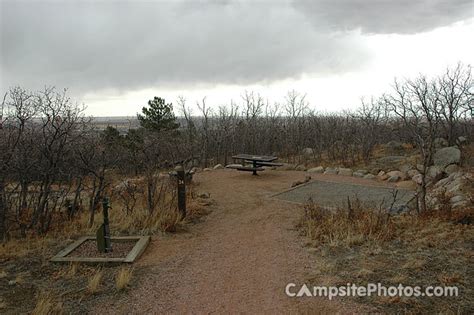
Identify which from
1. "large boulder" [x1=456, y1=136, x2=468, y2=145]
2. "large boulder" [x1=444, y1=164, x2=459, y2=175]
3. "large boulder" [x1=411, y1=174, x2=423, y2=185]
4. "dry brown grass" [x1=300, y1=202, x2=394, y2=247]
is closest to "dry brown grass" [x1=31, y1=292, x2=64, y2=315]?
"dry brown grass" [x1=300, y1=202, x2=394, y2=247]

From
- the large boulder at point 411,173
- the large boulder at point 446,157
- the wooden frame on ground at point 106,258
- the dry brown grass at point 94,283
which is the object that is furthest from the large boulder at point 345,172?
the dry brown grass at point 94,283

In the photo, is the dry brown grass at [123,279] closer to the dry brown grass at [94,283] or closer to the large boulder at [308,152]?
the dry brown grass at [94,283]

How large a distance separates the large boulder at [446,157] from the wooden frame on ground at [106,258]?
27.7 feet

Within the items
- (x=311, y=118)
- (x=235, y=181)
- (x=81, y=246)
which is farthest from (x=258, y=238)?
(x=311, y=118)

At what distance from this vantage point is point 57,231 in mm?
5277

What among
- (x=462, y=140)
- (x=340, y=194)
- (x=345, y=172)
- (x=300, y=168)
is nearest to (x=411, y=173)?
(x=345, y=172)

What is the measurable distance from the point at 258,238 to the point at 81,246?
2.53 metres

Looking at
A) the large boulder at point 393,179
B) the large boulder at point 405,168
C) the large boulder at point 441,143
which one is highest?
the large boulder at point 441,143

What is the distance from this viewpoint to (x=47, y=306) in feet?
9.86

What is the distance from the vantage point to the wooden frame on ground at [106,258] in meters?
4.11

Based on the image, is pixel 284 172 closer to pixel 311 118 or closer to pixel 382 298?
pixel 311 118

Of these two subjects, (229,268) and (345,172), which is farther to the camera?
(345,172)

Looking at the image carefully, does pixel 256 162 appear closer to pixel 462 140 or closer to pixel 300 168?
pixel 300 168

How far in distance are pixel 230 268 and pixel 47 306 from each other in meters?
1.89
